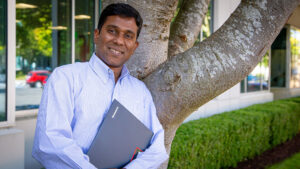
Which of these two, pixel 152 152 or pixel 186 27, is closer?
pixel 152 152

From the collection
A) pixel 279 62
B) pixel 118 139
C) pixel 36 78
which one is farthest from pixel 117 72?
pixel 279 62

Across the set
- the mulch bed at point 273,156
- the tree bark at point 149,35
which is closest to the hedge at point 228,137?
the mulch bed at point 273,156

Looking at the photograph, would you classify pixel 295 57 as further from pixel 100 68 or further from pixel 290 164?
pixel 100 68

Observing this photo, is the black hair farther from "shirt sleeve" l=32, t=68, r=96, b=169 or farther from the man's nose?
"shirt sleeve" l=32, t=68, r=96, b=169

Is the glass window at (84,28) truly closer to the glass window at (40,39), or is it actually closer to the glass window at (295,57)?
the glass window at (40,39)

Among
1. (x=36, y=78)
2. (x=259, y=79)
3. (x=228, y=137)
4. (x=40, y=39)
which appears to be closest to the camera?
(x=228, y=137)

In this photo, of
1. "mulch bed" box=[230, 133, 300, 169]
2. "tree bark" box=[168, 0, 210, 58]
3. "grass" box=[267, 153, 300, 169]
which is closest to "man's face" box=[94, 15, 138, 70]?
"tree bark" box=[168, 0, 210, 58]

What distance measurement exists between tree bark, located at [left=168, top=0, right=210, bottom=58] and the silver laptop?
124cm

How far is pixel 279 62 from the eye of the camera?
16.4 metres

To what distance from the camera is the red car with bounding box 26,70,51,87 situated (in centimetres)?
586

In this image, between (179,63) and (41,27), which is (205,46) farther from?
(41,27)

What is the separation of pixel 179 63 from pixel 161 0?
570 mm

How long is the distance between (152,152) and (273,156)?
6078 mm

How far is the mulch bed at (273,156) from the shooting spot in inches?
246
